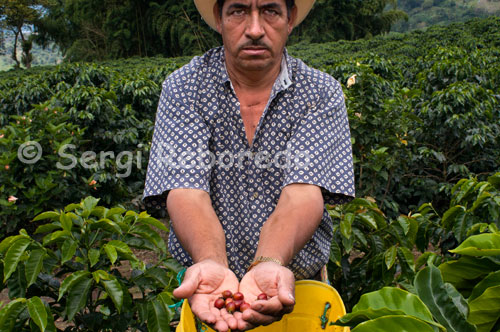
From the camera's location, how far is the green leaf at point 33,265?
78.5 inches

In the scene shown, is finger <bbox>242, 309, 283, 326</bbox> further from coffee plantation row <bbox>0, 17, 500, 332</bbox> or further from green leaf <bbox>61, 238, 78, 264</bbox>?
green leaf <bbox>61, 238, 78, 264</bbox>

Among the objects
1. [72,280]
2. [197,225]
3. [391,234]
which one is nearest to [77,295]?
[72,280]

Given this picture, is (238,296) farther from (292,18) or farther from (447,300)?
(292,18)

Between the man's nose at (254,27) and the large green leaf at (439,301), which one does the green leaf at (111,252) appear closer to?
the man's nose at (254,27)

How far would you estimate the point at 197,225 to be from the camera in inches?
60.9

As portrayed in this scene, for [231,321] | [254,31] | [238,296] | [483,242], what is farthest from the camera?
[254,31]

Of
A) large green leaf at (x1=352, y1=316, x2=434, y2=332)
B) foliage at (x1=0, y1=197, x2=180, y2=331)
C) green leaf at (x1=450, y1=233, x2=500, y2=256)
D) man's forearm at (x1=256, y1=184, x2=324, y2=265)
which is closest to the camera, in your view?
large green leaf at (x1=352, y1=316, x2=434, y2=332)

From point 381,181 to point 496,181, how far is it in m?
2.65

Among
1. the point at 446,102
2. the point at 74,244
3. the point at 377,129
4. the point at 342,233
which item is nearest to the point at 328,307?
the point at 342,233

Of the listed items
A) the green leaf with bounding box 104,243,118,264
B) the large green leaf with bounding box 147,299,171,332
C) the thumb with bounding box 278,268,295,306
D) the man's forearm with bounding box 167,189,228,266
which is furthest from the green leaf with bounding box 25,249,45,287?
the thumb with bounding box 278,268,295,306

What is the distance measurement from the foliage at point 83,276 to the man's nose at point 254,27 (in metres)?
0.93

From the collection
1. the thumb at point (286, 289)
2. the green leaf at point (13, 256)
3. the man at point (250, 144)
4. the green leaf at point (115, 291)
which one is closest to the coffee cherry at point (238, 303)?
the thumb at point (286, 289)

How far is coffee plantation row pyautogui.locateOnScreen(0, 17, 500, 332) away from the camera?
110 centimetres

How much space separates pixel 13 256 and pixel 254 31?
1286 mm
